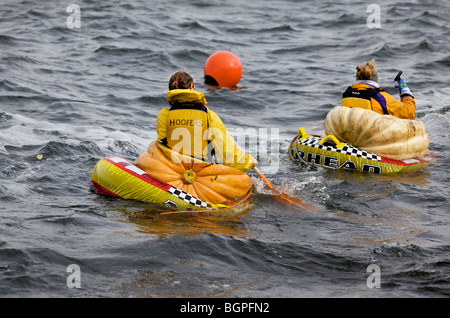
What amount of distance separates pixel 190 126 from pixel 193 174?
1.82 feet

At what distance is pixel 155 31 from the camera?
58.2ft

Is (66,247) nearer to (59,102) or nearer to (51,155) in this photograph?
(51,155)

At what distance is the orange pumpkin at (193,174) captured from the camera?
6.75 meters

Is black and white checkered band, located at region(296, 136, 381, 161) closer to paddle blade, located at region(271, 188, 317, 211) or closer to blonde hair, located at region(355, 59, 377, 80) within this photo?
blonde hair, located at region(355, 59, 377, 80)

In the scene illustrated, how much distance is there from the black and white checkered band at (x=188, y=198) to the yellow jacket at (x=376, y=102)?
3.39 metres

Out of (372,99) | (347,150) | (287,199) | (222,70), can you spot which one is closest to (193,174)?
(287,199)

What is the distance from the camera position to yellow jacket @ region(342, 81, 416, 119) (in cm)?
877

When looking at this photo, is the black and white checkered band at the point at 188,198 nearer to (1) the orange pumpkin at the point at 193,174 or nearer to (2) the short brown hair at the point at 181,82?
(1) the orange pumpkin at the point at 193,174

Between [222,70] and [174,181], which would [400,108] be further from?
[222,70]

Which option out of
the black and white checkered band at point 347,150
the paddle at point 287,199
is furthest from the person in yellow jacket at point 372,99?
the paddle at point 287,199

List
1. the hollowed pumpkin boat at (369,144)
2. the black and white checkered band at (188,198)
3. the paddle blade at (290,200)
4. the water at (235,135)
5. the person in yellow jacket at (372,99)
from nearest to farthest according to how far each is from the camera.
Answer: the water at (235,135) < the black and white checkered band at (188,198) < the paddle blade at (290,200) < the hollowed pumpkin boat at (369,144) < the person in yellow jacket at (372,99)

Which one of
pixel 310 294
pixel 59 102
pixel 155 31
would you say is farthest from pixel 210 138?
pixel 155 31

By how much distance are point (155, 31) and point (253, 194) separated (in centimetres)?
1162
